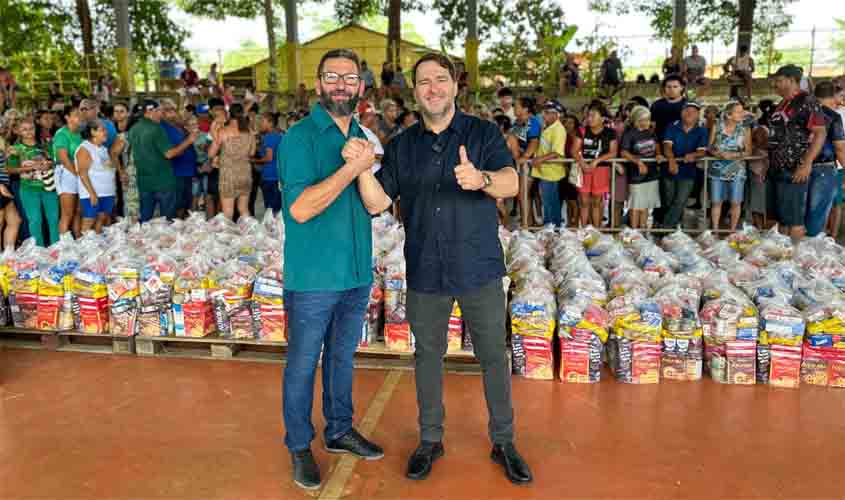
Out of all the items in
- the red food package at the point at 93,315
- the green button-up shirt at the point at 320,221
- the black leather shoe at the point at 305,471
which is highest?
the green button-up shirt at the point at 320,221

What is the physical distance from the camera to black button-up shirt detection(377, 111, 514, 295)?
9.78 ft

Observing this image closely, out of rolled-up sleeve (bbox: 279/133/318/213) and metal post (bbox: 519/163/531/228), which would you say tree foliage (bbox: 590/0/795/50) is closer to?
metal post (bbox: 519/163/531/228)

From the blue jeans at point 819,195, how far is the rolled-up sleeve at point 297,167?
18.4 feet

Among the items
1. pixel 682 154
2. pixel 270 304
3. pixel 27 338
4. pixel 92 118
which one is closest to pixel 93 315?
pixel 27 338

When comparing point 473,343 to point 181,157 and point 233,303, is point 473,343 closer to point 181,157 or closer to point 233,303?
point 233,303

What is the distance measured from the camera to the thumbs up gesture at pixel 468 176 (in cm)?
270

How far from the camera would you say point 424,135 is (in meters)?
3.05

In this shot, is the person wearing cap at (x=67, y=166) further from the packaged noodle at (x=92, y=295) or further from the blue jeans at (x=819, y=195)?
the blue jeans at (x=819, y=195)

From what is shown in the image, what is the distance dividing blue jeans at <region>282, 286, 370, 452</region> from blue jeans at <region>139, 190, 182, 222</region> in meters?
5.48

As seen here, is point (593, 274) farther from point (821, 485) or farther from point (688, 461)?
point (821, 485)

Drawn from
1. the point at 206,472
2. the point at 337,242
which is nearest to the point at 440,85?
the point at 337,242

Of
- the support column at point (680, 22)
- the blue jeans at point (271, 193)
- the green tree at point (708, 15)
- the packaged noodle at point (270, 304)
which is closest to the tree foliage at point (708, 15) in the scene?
the green tree at point (708, 15)

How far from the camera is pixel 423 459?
323 centimetres

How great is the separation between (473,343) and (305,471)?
0.97 metres
